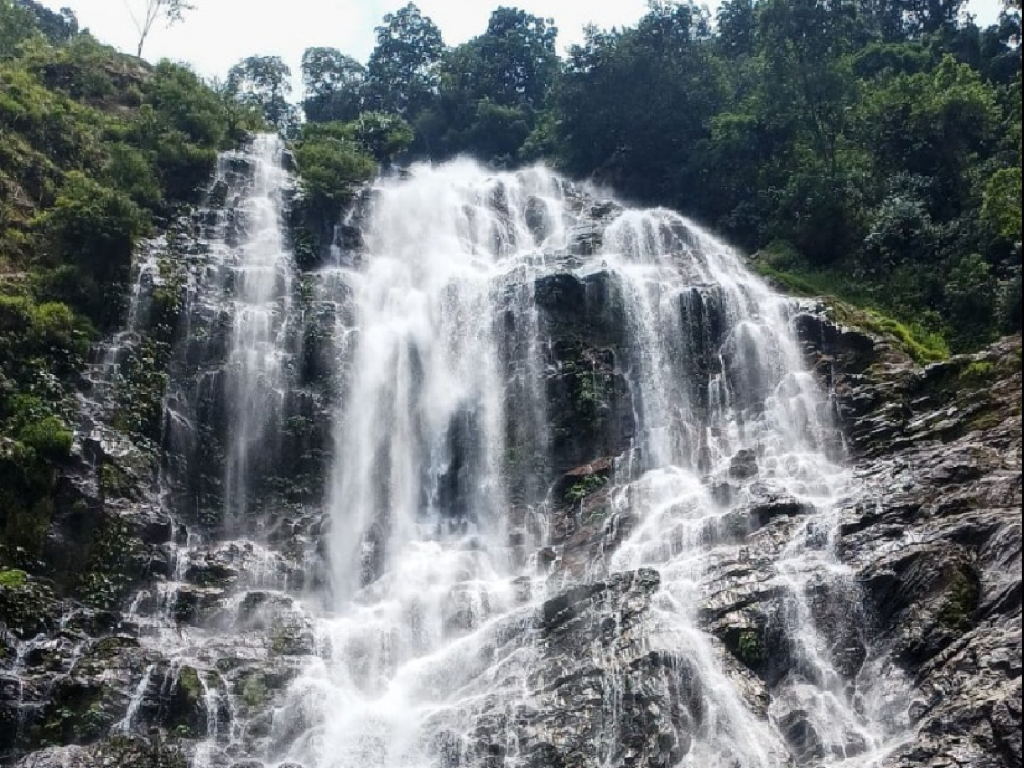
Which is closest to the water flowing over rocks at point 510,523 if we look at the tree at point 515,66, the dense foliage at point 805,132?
the dense foliage at point 805,132

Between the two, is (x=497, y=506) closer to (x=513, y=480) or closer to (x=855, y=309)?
(x=513, y=480)

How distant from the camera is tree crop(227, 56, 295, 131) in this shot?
157ft

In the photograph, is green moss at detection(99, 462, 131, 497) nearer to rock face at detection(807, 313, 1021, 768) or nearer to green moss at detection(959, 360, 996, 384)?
rock face at detection(807, 313, 1021, 768)

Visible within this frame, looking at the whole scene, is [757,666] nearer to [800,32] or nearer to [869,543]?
[869,543]

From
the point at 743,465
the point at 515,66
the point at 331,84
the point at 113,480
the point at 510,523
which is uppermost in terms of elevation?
the point at 331,84

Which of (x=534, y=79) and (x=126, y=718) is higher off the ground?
(x=534, y=79)

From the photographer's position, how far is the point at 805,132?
3334cm

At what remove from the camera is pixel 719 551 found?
16828mm

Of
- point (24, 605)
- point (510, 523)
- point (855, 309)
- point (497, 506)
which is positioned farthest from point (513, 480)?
point (24, 605)

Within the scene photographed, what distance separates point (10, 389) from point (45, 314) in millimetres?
2215

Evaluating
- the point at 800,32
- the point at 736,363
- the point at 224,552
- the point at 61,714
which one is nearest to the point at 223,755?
the point at 61,714

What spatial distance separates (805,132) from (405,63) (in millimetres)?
26029

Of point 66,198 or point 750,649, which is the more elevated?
point 66,198

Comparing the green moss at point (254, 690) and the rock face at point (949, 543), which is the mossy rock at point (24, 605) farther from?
the rock face at point (949, 543)
